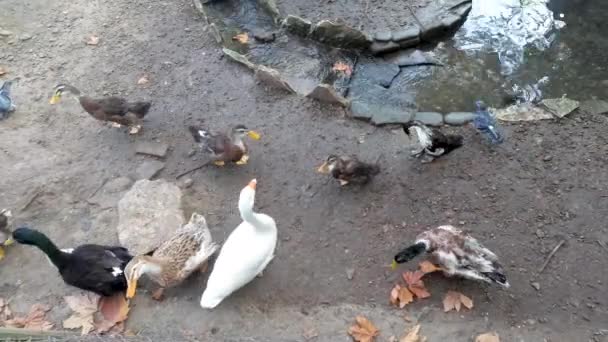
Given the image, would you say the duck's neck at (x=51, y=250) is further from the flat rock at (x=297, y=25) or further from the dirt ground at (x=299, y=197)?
the flat rock at (x=297, y=25)

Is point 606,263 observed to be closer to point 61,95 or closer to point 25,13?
point 61,95

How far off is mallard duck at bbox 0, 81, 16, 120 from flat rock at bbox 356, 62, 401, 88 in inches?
179

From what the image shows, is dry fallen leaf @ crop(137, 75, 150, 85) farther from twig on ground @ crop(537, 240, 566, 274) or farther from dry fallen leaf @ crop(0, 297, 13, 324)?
twig on ground @ crop(537, 240, 566, 274)

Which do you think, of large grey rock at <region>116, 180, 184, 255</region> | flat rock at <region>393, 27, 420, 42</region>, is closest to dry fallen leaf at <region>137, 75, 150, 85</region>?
large grey rock at <region>116, 180, 184, 255</region>

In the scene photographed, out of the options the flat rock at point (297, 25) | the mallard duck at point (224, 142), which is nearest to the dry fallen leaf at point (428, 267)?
the mallard duck at point (224, 142)

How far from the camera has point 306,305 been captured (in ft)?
15.6

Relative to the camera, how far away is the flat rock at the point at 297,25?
746cm

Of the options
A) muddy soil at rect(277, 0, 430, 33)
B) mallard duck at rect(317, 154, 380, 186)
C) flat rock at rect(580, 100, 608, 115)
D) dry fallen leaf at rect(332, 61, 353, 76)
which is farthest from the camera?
muddy soil at rect(277, 0, 430, 33)

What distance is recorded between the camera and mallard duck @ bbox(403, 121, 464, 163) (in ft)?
18.4

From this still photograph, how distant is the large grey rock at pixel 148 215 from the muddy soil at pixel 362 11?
3.68m

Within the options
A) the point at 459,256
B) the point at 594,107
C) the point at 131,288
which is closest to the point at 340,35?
the point at 594,107

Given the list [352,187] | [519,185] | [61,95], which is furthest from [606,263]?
[61,95]

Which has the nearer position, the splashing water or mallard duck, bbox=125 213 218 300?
mallard duck, bbox=125 213 218 300

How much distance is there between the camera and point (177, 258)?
4.68m
